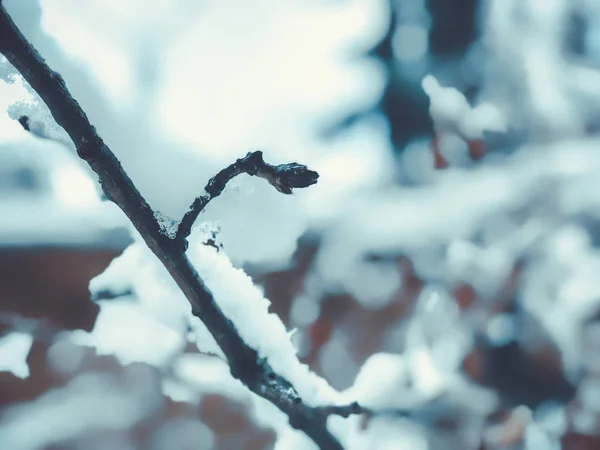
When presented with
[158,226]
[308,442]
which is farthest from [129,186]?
[308,442]

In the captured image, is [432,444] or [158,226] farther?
[432,444]

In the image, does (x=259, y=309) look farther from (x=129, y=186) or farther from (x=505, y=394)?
(x=505, y=394)

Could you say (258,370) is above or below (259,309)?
below

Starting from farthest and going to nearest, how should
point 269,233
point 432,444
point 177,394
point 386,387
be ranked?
point 432,444 → point 177,394 → point 386,387 → point 269,233

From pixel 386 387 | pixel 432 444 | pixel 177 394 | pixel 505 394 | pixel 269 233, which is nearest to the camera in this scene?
pixel 269 233
